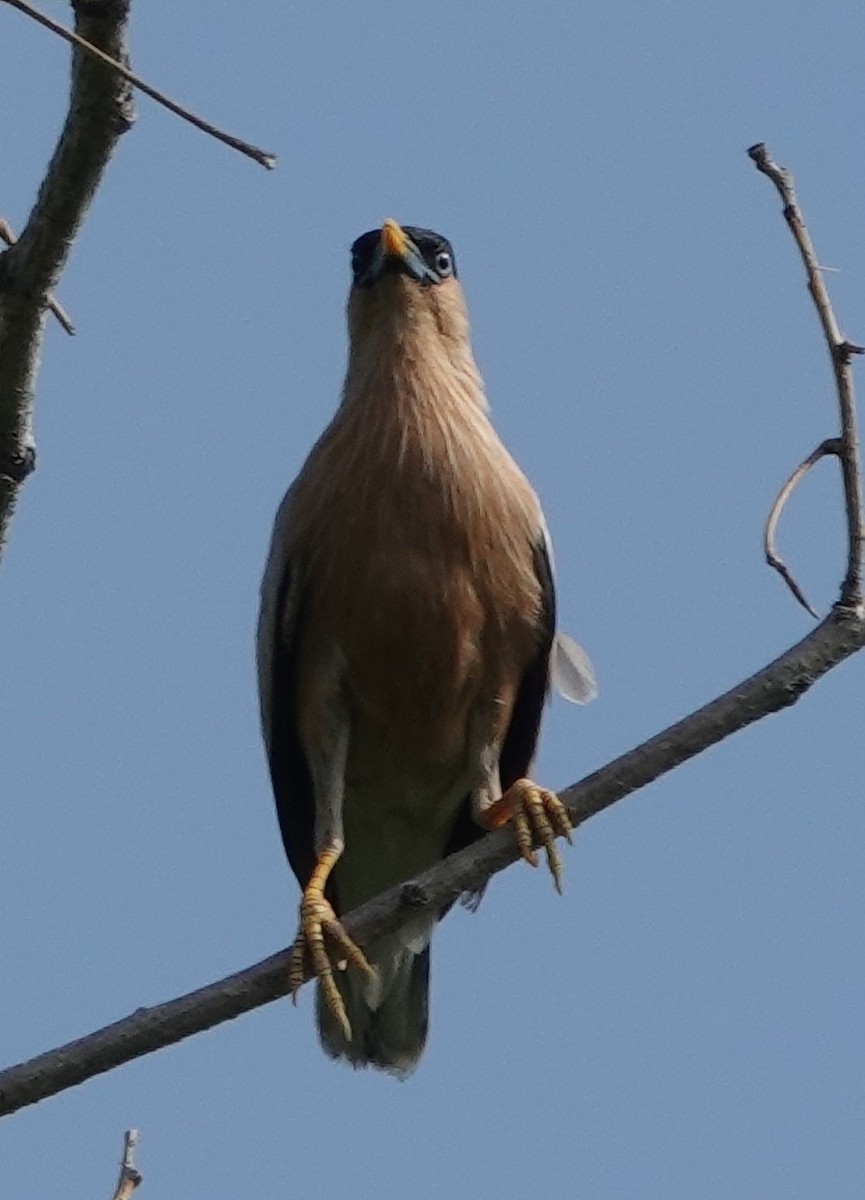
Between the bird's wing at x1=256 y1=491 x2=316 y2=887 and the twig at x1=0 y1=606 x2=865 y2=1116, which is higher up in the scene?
the bird's wing at x1=256 y1=491 x2=316 y2=887

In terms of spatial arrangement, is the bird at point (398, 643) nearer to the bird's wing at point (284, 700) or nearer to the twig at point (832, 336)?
the bird's wing at point (284, 700)

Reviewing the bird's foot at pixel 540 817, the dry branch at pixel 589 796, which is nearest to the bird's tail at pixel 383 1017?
the bird's foot at pixel 540 817

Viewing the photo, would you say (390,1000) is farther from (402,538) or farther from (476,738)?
(402,538)

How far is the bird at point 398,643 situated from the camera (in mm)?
4688

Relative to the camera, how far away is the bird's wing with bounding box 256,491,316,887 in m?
4.83

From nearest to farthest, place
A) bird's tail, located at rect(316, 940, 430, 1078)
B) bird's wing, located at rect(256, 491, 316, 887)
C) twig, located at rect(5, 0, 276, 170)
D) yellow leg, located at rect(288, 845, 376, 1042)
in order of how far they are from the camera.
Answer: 1. twig, located at rect(5, 0, 276, 170)
2. yellow leg, located at rect(288, 845, 376, 1042)
3. bird's wing, located at rect(256, 491, 316, 887)
4. bird's tail, located at rect(316, 940, 430, 1078)

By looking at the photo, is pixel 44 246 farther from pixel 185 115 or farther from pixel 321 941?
pixel 321 941

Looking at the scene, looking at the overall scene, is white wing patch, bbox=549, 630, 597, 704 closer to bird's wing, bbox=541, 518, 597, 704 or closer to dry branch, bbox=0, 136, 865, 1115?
bird's wing, bbox=541, 518, 597, 704

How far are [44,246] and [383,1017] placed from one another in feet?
9.32

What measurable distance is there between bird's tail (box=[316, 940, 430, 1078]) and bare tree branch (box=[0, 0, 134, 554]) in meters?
2.48

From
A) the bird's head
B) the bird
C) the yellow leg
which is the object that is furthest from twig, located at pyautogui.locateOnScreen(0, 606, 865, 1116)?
the bird's head

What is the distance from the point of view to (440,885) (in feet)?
11.6

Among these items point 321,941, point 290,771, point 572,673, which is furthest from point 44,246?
point 572,673

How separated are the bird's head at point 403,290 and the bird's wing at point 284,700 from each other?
59cm
